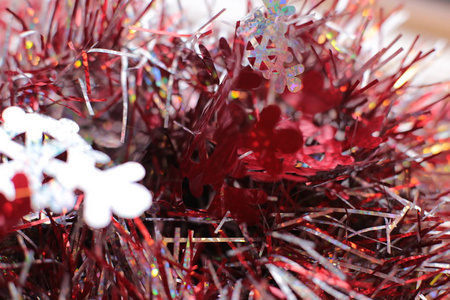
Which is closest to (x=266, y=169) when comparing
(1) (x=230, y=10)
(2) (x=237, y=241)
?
A: (2) (x=237, y=241)

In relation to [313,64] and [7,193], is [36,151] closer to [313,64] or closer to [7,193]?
[7,193]

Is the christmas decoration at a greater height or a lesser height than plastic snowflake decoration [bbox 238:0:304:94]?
lesser

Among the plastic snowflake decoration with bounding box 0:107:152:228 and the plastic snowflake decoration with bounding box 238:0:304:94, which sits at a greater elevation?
the plastic snowflake decoration with bounding box 238:0:304:94

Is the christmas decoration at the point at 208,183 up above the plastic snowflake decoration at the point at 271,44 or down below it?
below
